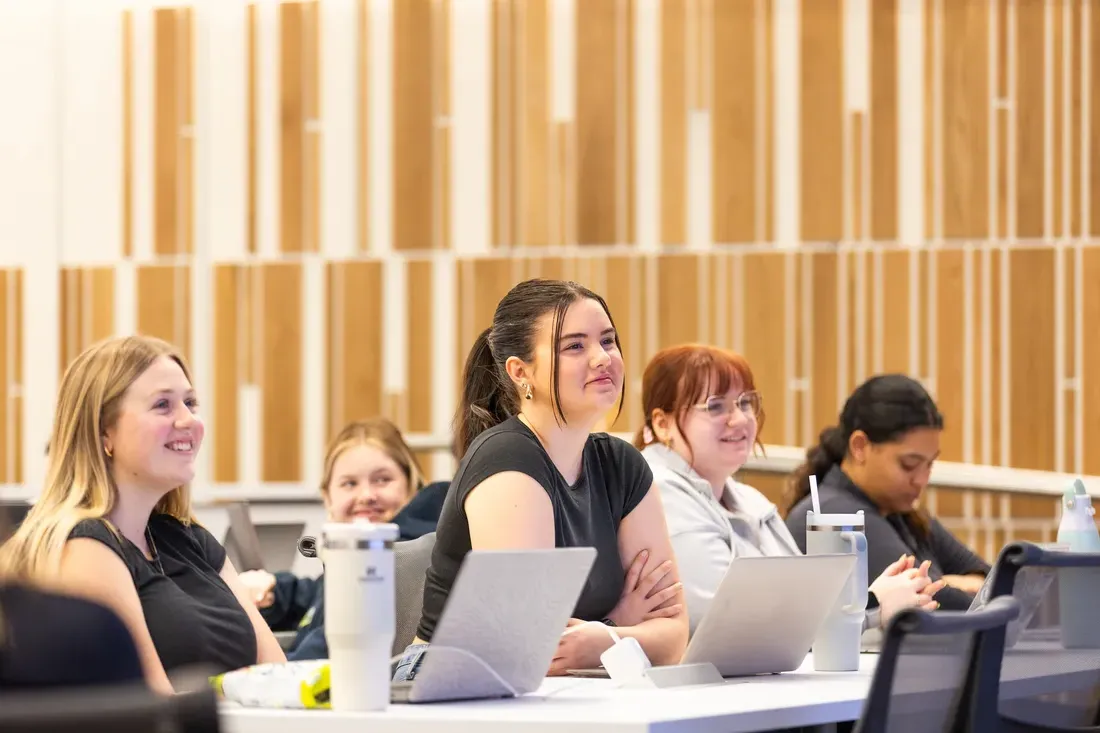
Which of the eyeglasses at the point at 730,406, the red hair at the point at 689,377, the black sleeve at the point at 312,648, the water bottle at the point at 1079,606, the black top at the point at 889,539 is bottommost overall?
the black sleeve at the point at 312,648

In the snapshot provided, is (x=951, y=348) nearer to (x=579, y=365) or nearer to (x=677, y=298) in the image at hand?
(x=677, y=298)

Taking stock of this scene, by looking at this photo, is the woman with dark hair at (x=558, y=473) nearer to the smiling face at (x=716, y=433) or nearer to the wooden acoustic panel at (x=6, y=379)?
the smiling face at (x=716, y=433)

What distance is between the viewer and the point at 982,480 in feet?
18.1

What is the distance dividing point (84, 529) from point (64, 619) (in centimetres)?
139

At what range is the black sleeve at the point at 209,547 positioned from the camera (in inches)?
111

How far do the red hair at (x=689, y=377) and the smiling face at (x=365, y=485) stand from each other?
0.90 meters

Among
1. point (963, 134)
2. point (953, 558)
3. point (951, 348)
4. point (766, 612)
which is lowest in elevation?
point (953, 558)

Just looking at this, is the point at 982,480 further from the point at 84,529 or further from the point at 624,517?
the point at 84,529

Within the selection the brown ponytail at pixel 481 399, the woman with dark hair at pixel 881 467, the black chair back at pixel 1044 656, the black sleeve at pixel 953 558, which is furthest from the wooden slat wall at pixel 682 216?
the black chair back at pixel 1044 656

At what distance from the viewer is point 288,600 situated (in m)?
4.32

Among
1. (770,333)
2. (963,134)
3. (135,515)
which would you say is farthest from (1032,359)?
(135,515)

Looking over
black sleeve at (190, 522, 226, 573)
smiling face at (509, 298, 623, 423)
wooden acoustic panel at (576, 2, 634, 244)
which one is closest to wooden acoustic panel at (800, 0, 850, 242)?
wooden acoustic panel at (576, 2, 634, 244)

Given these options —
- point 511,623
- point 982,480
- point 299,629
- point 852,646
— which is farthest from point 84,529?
point 982,480

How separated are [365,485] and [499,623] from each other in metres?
2.23
